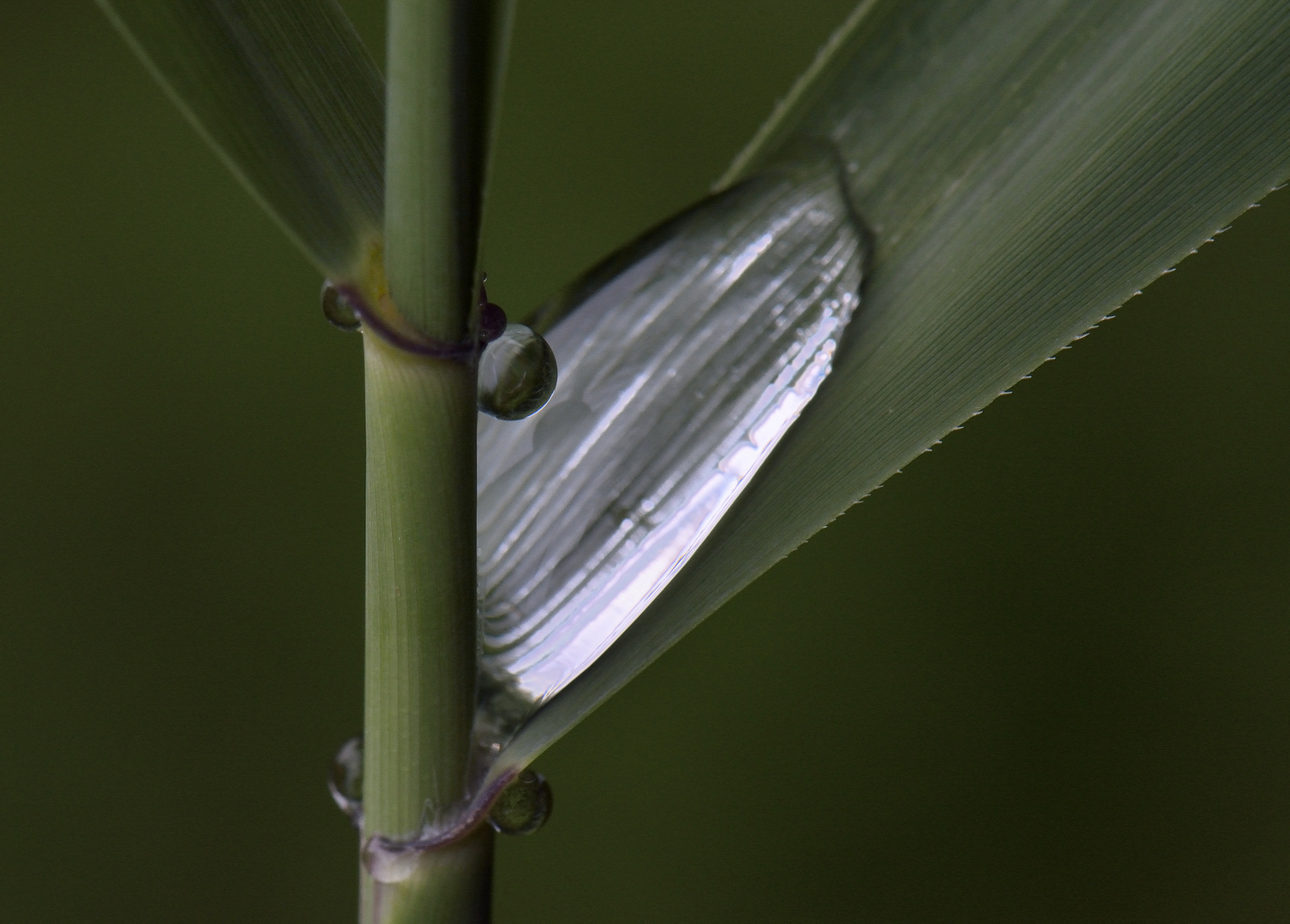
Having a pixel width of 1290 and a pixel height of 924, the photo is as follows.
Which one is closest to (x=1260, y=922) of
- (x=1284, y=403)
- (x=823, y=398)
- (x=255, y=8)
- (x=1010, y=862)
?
(x=1010, y=862)

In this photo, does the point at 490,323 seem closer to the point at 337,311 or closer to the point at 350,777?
the point at 337,311

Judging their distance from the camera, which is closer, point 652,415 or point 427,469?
point 427,469

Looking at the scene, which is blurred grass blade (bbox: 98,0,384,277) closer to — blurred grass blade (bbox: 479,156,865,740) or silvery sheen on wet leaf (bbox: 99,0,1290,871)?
silvery sheen on wet leaf (bbox: 99,0,1290,871)

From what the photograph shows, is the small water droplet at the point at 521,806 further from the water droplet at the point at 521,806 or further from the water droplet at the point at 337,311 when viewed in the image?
the water droplet at the point at 337,311

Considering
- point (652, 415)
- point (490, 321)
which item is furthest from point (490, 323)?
point (652, 415)

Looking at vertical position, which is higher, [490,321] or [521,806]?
[490,321]
